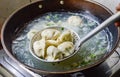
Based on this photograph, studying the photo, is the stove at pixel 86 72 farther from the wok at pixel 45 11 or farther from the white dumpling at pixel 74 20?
the white dumpling at pixel 74 20

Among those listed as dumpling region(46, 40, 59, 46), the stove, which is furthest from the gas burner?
dumpling region(46, 40, 59, 46)

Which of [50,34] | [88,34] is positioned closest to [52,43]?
[50,34]

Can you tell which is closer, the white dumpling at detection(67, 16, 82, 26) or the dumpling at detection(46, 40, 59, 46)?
the dumpling at detection(46, 40, 59, 46)

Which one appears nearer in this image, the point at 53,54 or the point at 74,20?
the point at 53,54

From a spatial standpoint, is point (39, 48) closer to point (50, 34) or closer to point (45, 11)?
point (50, 34)

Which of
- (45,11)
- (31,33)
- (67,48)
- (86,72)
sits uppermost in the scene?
(45,11)

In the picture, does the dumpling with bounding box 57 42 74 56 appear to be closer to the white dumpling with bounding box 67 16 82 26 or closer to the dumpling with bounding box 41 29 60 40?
the dumpling with bounding box 41 29 60 40

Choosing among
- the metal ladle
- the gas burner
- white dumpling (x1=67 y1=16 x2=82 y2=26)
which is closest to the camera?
the metal ladle

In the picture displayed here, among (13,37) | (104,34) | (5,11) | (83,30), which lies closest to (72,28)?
(83,30)
